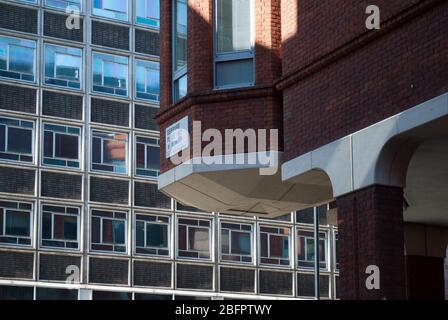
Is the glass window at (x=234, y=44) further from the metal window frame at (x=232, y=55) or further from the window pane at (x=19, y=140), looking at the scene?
the window pane at (x=19, y=140)

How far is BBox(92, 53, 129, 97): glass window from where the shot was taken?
4594 cm

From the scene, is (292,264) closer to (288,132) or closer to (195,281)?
(195,281)

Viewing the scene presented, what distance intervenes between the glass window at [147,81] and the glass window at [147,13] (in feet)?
5.34

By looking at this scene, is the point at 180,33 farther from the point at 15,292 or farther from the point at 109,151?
the point at 109,151

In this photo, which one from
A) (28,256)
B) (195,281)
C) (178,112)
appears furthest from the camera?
(195,281)

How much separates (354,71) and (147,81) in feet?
104

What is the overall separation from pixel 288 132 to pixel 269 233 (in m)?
31.2

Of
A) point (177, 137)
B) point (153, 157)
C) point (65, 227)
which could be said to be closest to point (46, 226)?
point (65, 227)

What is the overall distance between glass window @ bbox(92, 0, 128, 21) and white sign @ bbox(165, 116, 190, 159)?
90.1ft

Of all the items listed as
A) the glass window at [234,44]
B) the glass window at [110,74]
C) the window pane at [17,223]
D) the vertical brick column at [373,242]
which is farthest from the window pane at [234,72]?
the glass window at [110,74]

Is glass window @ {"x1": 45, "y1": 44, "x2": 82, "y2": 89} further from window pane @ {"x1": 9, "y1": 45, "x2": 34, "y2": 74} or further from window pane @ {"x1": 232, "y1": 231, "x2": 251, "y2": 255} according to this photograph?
window pane @ {"x1": 232, "y1": 231, "x2": 251, "y2": 255}

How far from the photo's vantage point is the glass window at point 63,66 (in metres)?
44.9
